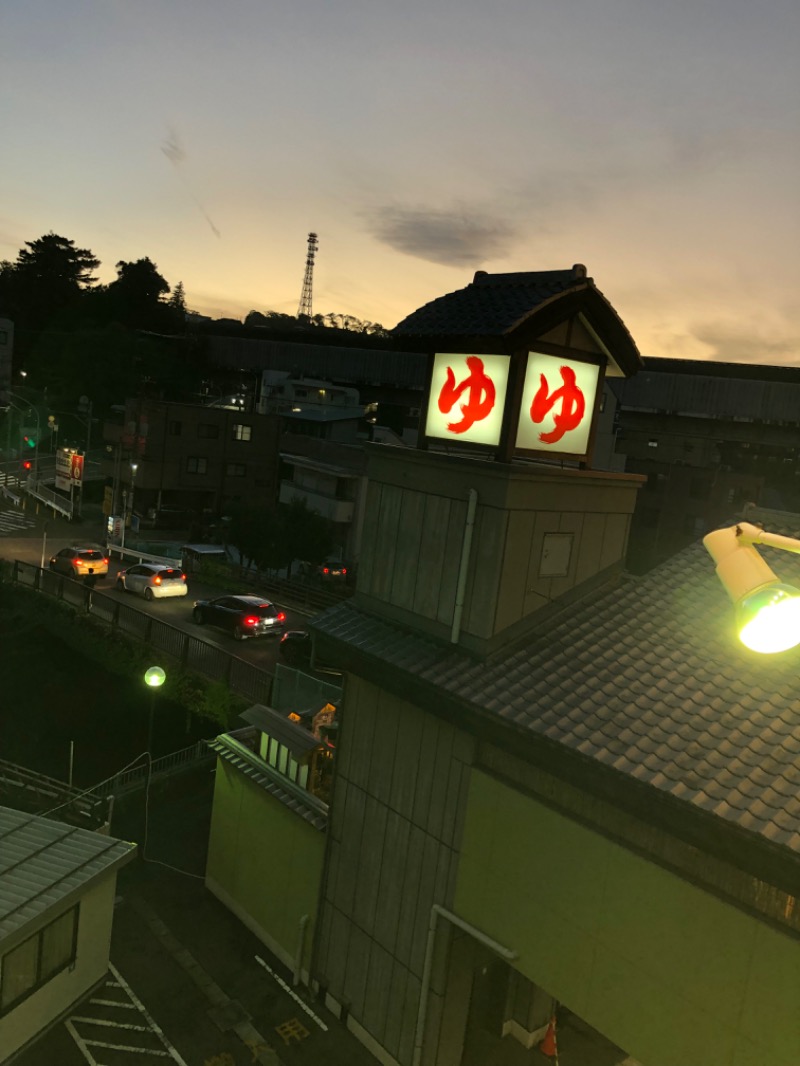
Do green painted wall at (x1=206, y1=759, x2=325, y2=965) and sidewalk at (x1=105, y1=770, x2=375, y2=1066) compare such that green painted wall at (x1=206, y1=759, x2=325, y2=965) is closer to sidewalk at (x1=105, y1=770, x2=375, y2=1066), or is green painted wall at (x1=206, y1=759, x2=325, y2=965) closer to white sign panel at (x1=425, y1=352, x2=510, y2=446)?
sidewalk at (x1=105, y1=770, x2=375, y2=1066)

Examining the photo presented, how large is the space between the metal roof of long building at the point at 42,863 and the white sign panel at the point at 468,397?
8.93 metres

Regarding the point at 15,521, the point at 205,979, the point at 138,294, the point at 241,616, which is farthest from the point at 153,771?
the point at 138,294

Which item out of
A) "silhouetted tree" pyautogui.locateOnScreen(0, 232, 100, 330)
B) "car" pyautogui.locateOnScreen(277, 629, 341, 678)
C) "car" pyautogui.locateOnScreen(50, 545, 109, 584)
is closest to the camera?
"car" pyautogui.locateOnScreen(277, 629, 341, 678)

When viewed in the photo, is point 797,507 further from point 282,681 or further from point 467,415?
point 467,415

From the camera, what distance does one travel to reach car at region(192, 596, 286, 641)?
30.3m

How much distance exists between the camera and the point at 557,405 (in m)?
10.3

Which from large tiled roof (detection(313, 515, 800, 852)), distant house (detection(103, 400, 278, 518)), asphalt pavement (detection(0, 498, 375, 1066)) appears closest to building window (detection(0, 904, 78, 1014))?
asphalt pavement (detection(0, 498, 375, 1066))

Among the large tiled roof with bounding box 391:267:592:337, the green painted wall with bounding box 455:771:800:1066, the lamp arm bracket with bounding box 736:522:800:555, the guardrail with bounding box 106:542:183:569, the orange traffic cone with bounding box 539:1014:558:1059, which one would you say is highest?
the large tiled roof with bounding box 391:267:592:337

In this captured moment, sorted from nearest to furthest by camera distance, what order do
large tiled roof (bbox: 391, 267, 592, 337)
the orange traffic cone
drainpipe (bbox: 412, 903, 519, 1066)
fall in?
1. drainpipe (bbox: 412, 903, 519, 1066)
2. large tiled roof (bbox: 391, 267, 592, 337)
3. the orange traffic cone

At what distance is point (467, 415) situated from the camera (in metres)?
10.3

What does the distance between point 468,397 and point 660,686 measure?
4715 millimetres

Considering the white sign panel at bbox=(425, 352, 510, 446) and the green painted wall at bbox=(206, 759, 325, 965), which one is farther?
the green painted wall at bbox=(206, 759, 325, 965)

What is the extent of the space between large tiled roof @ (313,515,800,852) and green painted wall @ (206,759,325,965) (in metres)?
4.11

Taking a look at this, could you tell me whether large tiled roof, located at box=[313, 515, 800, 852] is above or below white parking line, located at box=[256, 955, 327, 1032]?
above
